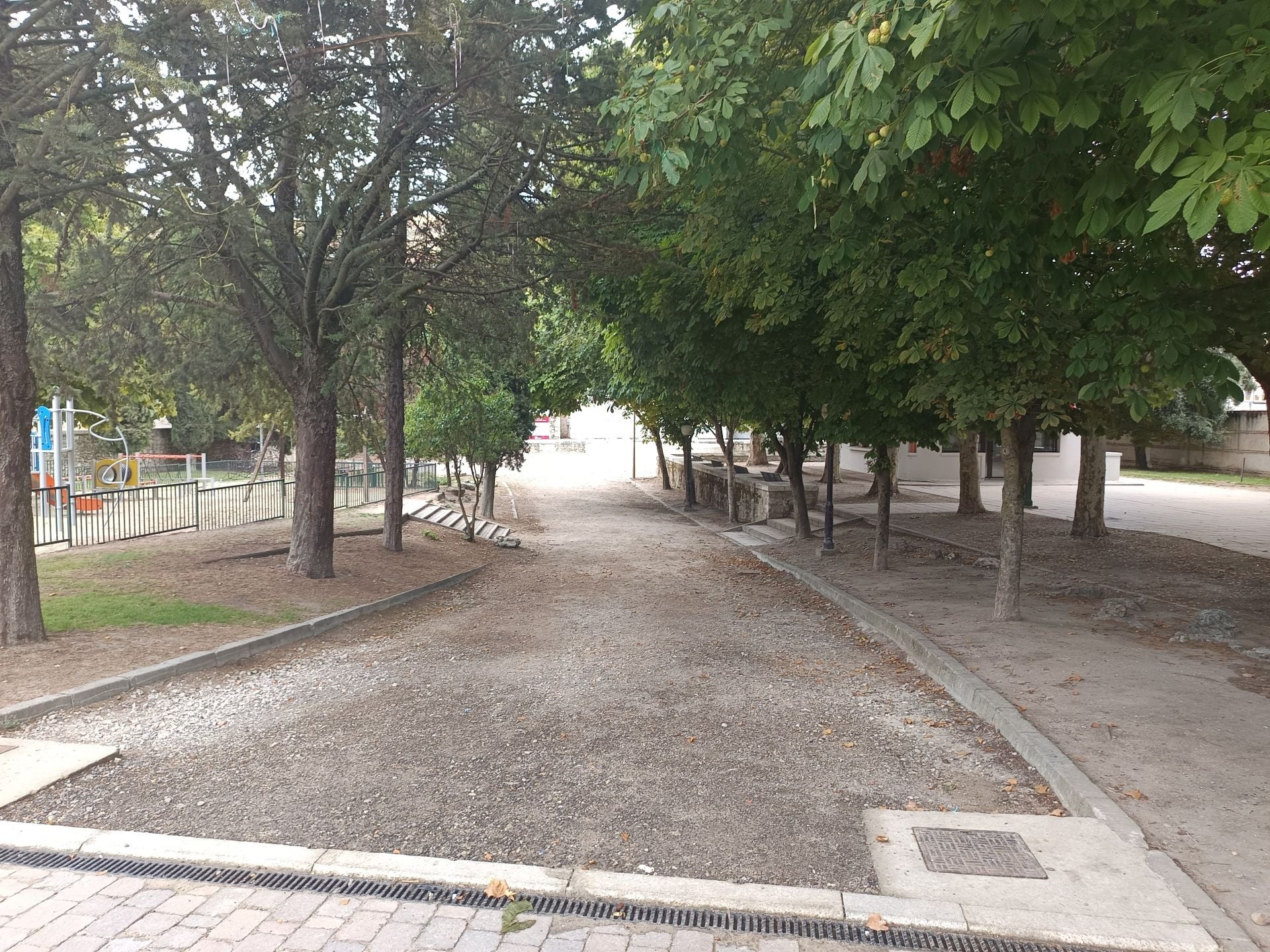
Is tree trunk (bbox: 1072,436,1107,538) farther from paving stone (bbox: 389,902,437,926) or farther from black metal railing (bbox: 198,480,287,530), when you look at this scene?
black metal railing (bbox: 198,480,287,530)

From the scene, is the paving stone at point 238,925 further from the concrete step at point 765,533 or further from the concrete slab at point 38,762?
the concrete step at point 765,533

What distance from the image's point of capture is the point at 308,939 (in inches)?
132

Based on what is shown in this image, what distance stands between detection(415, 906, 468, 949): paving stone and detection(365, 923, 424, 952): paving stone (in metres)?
0.03

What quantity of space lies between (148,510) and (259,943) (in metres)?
15.4

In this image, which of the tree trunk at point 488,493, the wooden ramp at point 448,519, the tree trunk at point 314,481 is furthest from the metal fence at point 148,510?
the tree trunk at point 488,493

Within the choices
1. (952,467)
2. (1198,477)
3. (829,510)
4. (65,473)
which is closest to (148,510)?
(65,473)

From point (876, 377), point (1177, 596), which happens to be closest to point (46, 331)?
point (876, 377)

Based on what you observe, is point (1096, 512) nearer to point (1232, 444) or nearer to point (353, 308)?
point (353, 308)

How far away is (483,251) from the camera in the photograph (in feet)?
38.2

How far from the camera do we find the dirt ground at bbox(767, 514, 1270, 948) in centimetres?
415

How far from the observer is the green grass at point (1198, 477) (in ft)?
112

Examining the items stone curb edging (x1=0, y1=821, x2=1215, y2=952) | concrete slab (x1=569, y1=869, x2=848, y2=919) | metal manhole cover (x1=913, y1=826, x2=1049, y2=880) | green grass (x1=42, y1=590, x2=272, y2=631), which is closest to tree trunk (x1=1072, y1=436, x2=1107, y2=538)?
metal manhole cover (x1=913, y1=826, x2=1049, y2=880)

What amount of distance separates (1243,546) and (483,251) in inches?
550

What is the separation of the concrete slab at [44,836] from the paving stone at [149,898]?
69 centimetres
